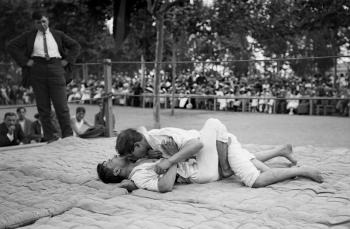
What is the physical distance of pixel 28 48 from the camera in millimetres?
5363

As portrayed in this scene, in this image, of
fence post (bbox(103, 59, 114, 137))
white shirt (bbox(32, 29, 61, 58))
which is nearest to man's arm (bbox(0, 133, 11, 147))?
fence post (bbox(103, 59, 114, 137))

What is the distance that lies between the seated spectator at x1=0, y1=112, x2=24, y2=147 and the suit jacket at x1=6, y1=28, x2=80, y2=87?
3.48 ft

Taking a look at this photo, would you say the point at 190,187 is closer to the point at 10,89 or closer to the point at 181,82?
the point at 181,82

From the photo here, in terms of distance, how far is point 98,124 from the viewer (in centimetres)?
685

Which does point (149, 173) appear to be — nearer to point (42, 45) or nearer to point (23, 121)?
point (42, 45)

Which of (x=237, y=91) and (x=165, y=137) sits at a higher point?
(x=237, y=91)

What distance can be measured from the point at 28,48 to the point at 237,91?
23.6 feet

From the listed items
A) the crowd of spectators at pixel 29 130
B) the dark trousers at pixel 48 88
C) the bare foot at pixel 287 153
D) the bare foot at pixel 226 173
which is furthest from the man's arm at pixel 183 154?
the crowd of spectators at pixel 29 130

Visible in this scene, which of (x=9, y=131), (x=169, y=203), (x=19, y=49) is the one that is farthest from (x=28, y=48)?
(x=169, y=203)

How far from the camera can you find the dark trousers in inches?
213

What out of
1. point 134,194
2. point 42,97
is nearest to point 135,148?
point 134,194

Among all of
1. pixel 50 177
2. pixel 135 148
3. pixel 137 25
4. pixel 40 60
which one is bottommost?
pixel 50 177

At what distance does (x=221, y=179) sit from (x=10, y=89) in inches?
479

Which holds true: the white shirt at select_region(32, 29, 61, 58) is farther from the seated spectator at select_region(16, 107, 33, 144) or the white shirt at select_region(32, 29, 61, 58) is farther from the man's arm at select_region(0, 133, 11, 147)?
the seated spectator at select_region(16, 107, 33, 144)
